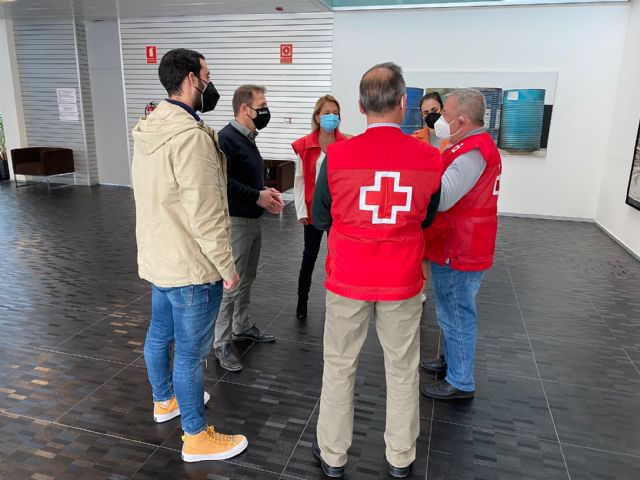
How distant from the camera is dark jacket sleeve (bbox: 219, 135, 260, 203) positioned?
2.70m

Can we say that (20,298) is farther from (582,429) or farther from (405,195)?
(582,429)

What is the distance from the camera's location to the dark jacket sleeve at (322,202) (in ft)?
6.09

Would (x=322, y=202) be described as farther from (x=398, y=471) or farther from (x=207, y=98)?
(x=398, y=471)

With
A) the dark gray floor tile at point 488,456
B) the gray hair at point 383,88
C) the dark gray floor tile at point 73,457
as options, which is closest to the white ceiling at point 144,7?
the gray hair at point 383,88

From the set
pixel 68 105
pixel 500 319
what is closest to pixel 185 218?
pixel 500 319

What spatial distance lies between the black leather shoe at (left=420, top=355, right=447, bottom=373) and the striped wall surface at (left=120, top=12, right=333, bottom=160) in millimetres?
6226

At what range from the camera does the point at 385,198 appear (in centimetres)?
174

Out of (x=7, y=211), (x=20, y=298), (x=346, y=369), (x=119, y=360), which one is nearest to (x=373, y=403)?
(x=346, y=369)

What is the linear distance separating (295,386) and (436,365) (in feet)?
3.08

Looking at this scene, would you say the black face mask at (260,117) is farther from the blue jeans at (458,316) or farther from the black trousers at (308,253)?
the blue jeans at (458,316)

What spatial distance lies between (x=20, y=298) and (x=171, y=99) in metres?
3.08

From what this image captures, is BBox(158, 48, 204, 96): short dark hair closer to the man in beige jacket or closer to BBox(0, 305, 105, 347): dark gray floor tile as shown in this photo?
the man in beige jacket

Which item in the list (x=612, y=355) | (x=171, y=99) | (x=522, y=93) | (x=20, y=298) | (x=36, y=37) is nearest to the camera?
(x=171, y=99)

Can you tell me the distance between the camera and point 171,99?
6.26ft
